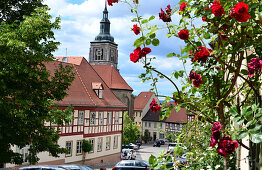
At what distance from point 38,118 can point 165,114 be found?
648 centimetres

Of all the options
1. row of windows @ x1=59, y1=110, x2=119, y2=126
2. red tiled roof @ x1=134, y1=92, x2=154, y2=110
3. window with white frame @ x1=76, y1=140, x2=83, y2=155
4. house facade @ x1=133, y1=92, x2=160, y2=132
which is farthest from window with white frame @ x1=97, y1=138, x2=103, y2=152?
red tiled roof @ x1=134, y1=92, x2=154, y2=110

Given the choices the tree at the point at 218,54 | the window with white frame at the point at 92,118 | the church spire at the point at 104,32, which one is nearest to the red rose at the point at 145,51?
the tree at the point at 218,54

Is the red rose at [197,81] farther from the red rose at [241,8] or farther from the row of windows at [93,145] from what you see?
the row of windows at [93,145]

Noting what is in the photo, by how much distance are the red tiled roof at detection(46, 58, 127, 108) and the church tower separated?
4818 cm

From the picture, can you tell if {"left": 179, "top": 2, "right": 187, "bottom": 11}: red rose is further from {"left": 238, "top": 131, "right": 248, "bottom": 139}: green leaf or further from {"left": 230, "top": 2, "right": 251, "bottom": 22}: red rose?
{"left": 238, "top": 131, "right": 248, "bottom": 139}: green leaf

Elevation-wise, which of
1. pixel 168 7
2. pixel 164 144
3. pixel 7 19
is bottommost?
pixel 164 144

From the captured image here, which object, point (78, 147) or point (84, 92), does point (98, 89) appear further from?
point (78, 147)

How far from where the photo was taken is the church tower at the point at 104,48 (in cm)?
7950

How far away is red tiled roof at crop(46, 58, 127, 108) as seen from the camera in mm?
24938

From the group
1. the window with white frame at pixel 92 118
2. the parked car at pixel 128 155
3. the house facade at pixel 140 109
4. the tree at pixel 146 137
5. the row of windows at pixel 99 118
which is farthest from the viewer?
the house facade at pixel 140 109

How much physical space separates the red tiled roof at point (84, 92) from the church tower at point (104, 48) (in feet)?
158

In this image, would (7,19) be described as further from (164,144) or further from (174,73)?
(164,144)

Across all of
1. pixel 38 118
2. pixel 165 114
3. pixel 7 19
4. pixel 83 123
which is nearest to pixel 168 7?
pixel 165 114

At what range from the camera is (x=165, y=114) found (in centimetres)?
323
